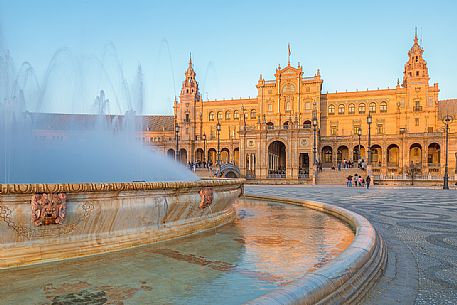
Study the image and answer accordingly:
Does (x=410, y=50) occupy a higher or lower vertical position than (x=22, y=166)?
higher

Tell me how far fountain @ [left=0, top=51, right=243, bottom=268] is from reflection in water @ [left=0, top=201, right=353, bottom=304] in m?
0.24

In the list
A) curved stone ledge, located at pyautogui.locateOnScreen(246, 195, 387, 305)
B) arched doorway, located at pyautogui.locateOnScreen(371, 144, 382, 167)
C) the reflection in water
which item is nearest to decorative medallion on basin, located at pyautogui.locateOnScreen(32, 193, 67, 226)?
the reflection in water

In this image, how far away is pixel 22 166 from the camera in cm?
697

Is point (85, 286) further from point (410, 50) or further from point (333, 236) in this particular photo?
point (410, 50)

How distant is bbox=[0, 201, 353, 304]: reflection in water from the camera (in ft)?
10.9

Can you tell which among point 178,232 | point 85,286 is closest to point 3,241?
point 85,286

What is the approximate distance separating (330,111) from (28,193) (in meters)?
71.4

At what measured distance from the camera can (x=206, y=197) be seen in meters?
6.35

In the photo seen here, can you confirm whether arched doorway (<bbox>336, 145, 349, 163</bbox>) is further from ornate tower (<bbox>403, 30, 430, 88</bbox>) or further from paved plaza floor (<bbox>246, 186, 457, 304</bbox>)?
paved plaza floor (<bbox>246, 186, 457, 304</bbox>)

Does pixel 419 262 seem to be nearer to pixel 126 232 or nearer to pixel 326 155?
pixel 126 232

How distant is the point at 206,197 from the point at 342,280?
330 cm

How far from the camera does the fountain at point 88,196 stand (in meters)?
4.12

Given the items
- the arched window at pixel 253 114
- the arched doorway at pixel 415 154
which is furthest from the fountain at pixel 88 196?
the arched window at pixel 253 114

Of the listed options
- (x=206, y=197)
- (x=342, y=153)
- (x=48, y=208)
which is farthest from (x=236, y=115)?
(x=48, y=208)
